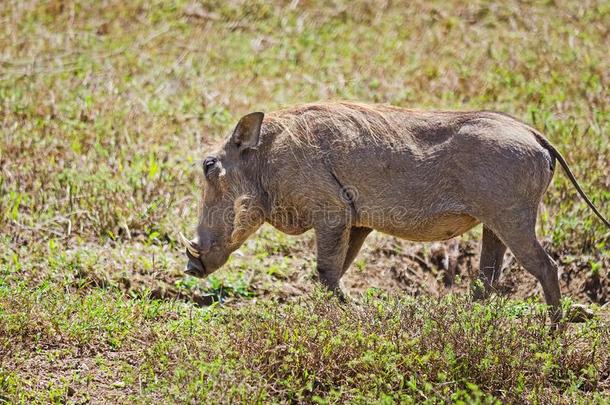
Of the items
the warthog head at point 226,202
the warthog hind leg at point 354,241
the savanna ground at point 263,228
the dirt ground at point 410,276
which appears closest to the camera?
the savanna ground at point 263,228

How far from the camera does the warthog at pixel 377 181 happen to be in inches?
211

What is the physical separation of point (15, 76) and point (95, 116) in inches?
49.8

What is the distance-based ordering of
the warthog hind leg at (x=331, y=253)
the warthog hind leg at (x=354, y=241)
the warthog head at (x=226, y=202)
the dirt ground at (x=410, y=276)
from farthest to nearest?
the dirt ground at (x=410, y=276), the warthog hind leg at (x=354, y=241), the warthog head at (x=226, y=202), the warthog hind leg at (x=331, y=253)

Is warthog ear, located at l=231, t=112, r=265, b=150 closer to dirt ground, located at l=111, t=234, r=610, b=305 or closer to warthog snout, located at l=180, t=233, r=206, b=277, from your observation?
warthog snout, located at l=180, t=233, r=206, b=277

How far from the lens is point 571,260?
6.71m

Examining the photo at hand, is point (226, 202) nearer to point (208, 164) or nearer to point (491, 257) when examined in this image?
point (208, 164)

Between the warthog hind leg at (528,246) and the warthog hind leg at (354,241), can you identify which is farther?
the warthog hind leg at (354,241)

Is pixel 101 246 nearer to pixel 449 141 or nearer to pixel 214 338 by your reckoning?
pixel 214 338

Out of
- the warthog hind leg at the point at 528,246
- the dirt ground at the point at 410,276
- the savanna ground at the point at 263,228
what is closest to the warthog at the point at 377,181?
the warthog hind leg at the point at 528,246

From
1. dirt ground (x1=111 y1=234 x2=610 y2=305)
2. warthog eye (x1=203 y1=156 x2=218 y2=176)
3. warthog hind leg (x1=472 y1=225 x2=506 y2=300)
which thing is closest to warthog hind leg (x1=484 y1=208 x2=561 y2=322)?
warthog hind leg (x1=472 y1=225 x2=506 y2=300)

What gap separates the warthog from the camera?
5.37 metres

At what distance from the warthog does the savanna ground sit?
388 millimetres

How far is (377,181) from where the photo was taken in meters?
5.61

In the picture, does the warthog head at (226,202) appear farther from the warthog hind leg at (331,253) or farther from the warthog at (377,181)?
the warthog hind leg at (331,253)
